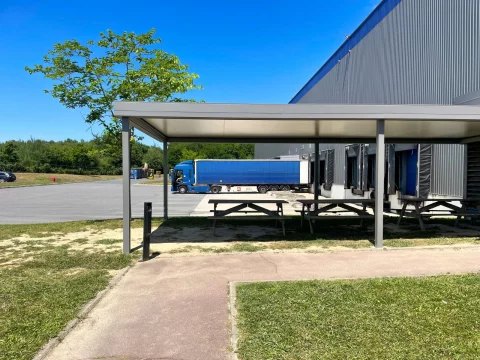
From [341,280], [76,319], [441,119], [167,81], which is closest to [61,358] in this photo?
[76,319]

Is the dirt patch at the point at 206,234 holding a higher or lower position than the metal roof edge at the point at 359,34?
lower

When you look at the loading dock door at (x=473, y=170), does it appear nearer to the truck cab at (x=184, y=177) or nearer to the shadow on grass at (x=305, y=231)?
the shadow on grass at (x=305, y=231)

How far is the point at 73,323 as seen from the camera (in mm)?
3840

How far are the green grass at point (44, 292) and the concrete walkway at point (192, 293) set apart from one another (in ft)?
0.92

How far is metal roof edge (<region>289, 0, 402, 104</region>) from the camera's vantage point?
17.8 meters

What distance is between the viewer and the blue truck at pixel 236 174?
28953 mm

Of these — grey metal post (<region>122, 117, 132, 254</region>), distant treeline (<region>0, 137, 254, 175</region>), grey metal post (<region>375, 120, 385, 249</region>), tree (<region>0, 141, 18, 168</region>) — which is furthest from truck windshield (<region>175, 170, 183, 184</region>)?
tree (<region>0, 141, 18, 168</region>)

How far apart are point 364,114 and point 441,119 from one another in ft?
5.12

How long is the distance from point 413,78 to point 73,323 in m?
15.8

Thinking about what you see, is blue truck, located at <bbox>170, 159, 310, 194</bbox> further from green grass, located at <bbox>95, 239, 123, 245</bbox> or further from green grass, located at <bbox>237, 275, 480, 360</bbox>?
green grass, located at <bbox>237, 275, 480, 360</bbox>

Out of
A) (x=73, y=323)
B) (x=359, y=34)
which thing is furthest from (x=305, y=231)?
(x=359, y=34)

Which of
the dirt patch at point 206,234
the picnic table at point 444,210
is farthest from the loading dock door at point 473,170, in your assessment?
the dirt patch at point 206,234

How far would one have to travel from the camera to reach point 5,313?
4.12 meters

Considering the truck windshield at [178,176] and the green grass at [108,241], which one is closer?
the green grass at [108,241]
